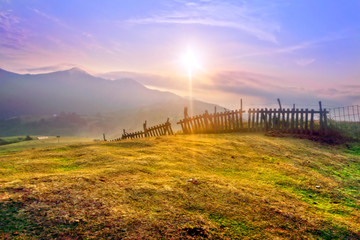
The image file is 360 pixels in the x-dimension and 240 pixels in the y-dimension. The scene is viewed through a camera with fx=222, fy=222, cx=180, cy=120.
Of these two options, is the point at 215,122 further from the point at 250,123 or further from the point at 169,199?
the point at 169,199

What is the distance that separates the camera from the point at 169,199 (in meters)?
4.21

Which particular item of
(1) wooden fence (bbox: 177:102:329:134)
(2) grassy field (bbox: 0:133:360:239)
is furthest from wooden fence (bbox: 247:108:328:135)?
(2) grassy field (bbox: 0:133:360:239)

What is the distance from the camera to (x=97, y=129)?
11762 cm

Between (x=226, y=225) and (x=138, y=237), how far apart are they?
1.42 m

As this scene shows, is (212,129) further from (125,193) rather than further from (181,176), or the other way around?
A: (125,193)

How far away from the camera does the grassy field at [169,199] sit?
3.33 meters

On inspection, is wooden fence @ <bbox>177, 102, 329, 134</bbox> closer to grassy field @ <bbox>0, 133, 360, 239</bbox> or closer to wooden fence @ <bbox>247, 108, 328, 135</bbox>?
wooden fence @ <bbox>247, 108, 328, 135</bbox>

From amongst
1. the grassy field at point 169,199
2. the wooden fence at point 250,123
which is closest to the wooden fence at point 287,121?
the wooden fence at point 250,123

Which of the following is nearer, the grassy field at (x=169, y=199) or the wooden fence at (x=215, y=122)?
the grassy field at (x=169, y=199)

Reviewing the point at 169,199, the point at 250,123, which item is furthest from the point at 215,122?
the point at 169,199

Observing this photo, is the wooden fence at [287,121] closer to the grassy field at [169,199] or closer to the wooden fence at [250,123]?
the wooden fence at [250,123]

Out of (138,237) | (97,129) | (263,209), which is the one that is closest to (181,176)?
(263,209)

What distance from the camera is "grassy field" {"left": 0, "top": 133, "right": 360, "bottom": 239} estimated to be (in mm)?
3330

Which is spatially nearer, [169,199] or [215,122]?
[169,199]
